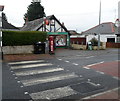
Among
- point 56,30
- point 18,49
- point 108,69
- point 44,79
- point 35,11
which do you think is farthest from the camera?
point 35,11

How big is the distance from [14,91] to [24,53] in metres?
12.4

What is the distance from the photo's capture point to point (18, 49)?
735 inches

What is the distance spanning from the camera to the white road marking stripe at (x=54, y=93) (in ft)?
20.2

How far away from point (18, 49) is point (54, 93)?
13.1m

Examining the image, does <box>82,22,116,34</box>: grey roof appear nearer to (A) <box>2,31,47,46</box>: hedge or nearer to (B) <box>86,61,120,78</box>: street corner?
(A) <box>2,31,47,46</box>: hedge

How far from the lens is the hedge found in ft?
59.8

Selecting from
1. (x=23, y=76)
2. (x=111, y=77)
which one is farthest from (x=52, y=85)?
(x=111, y=77)

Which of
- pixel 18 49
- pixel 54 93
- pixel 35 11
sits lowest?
pixel 54 93

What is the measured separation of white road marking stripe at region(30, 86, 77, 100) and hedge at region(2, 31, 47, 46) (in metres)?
12.9

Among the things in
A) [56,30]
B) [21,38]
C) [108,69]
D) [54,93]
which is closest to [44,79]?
[54,93]

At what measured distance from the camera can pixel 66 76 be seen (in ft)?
29.9

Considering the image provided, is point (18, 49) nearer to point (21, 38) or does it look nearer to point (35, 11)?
point (21, 38)

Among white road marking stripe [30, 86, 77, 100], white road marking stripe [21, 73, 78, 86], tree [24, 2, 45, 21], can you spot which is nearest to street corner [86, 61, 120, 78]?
white road marking stripe [21, 73, 78, 86]

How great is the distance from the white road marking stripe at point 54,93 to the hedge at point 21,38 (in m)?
12.9
